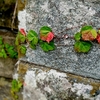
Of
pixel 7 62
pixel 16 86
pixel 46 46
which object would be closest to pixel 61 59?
pixel 46 46

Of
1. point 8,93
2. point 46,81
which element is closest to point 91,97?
point 46,81

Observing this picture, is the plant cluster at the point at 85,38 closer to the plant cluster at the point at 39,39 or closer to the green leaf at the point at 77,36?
the green leaf at the point at 77,36

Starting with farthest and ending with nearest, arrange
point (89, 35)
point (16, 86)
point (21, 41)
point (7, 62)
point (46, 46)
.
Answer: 1. point (7, 62)
2. point (16, 86)
3. point (21, 41)
4. point (46, 46)
5. point (89, 35)

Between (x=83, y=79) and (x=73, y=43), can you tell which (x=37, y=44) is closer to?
(x=73, y=43)

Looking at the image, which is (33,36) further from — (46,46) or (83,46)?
(83,46)

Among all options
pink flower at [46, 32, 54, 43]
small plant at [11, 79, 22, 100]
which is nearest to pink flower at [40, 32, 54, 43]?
pink flower at [46, 32, 54, 43]

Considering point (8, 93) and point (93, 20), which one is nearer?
point (93, 20)
